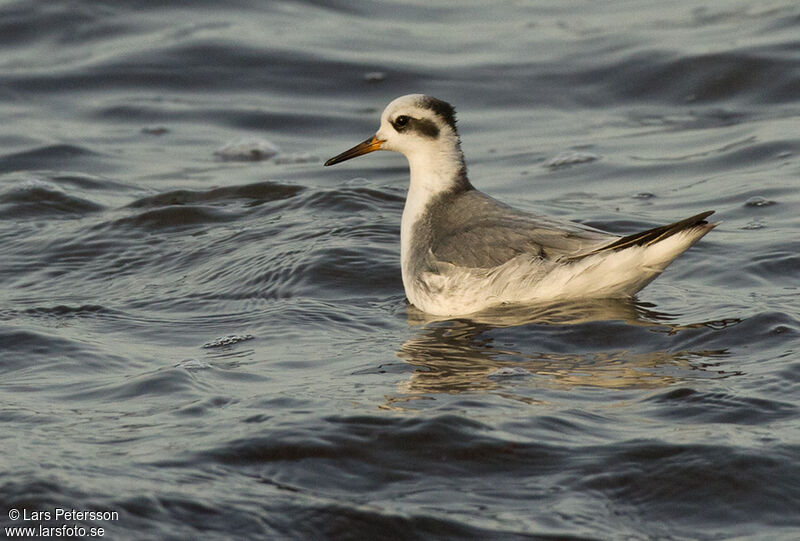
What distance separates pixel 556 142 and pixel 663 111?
130 centimetres

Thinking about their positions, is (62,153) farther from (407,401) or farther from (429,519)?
(429,519)

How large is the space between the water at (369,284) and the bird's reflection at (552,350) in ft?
0.07

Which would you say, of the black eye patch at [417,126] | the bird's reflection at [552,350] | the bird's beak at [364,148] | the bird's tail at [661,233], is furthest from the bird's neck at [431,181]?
the bird's tail at [661,233]

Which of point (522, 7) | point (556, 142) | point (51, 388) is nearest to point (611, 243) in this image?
point (51, 388)

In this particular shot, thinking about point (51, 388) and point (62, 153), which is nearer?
point (51, 388)

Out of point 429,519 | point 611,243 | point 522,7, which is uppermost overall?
point 522,7

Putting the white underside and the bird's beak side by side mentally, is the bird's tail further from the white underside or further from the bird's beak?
the bird's beak

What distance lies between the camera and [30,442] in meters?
4.72

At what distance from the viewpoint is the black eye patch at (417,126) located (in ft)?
23.8

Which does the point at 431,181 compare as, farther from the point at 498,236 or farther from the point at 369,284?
the point at 498,236

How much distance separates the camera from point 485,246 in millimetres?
6523

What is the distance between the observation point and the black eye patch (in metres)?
7.26

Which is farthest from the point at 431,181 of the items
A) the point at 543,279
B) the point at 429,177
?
the point at 543,279

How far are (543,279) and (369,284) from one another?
1.37 m
